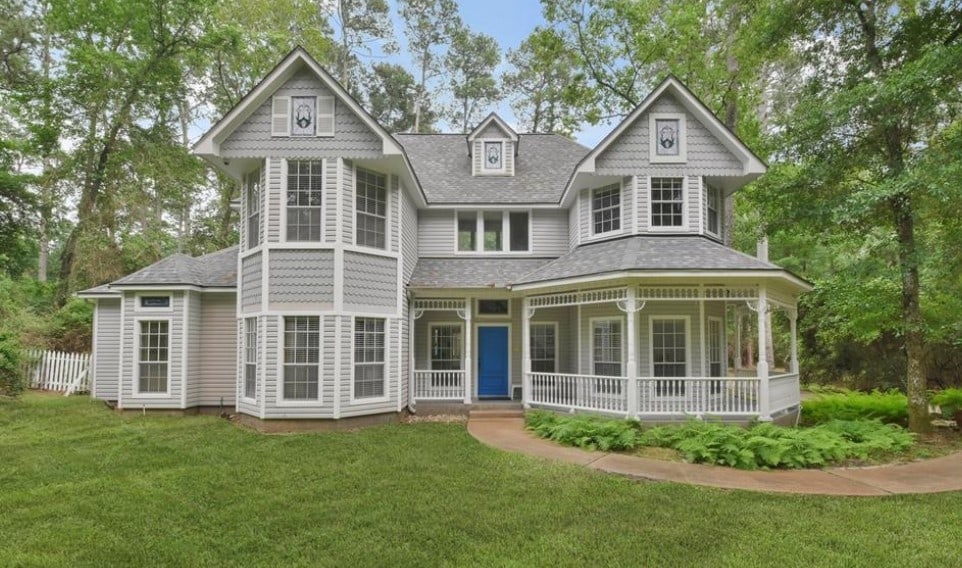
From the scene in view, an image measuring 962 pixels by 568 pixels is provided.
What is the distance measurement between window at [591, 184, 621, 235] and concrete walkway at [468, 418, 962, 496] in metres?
6.42

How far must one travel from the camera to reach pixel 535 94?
93.3ft

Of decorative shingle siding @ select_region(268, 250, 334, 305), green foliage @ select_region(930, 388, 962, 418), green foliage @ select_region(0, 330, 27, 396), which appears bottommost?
green foliage @ select_region(930, 388, 962, 418)

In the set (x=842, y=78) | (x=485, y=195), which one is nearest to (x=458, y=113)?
(x=485, y=195)

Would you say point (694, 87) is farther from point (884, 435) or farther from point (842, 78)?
point (884, 435)

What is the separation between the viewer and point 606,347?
12523mm

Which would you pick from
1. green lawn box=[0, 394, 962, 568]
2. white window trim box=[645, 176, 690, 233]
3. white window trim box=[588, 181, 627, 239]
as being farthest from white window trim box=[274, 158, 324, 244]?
white window trim box=[645, 176, 690, 233]

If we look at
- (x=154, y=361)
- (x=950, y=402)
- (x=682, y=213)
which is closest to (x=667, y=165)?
(x=682, y=213)

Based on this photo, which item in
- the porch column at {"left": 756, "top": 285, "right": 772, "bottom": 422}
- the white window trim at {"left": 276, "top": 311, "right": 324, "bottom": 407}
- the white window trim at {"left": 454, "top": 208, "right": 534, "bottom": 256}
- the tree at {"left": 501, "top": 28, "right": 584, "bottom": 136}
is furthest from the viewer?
the tree at {"left": 501, "top": 28, "right": 584, "bottom": 136}

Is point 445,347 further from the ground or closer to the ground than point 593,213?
closer to the ground

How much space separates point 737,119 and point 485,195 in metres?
11.0

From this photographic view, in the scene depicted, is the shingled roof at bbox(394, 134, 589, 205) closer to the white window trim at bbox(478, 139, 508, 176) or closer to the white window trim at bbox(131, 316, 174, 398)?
the white window trim at bbox(478, 139, 508, 176)

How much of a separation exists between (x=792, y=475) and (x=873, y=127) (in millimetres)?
7972

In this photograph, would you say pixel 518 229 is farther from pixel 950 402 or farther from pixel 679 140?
pixel 950 402

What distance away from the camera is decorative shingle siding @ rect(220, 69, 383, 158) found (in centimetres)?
1076
